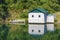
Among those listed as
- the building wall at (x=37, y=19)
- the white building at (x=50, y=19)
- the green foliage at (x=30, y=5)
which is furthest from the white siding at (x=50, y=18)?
the green foliage at (x=30, y=5)

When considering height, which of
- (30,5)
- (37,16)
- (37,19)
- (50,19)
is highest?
(30,5)

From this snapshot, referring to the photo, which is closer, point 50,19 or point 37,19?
point 37,19

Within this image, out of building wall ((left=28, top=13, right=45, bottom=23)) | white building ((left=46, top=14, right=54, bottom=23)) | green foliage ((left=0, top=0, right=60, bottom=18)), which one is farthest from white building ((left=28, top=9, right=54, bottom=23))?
green foliage ((left=0, top=0, right=60, bottom=18))

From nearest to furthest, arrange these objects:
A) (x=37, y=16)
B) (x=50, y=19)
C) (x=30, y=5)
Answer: (x=37, y=16), (x=50, y=19), (x=30, y=5)

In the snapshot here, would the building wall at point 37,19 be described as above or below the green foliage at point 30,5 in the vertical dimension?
below

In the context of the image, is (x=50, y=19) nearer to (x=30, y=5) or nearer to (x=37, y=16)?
(x=37, y=16)

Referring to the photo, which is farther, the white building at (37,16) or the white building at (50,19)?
the white building at (50,19)

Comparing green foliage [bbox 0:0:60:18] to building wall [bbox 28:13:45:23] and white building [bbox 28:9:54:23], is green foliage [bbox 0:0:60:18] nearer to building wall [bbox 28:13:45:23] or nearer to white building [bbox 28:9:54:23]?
white building [bbox 28:9:54:23]

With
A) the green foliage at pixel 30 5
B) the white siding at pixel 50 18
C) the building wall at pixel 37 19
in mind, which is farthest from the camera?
the green foliage at pixel 30 5

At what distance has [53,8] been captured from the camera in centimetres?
5256

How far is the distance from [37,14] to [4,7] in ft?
41.4

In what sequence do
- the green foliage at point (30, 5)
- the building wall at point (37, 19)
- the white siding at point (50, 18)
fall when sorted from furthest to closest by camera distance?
the green foliage at point (30, 5), the white siding at point (50, 18), the building wall at point (37, 19)

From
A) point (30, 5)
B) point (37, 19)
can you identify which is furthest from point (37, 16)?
point (30, 5)

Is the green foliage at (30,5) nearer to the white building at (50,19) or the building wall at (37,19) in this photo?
the white building at (50,19)
